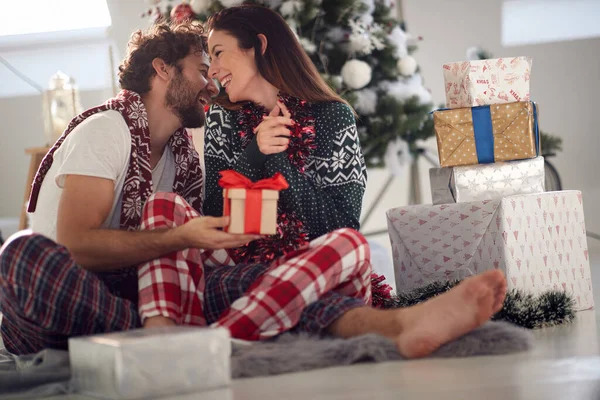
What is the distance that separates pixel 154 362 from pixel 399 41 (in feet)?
9.67

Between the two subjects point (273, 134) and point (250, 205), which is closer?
point (250, 205)

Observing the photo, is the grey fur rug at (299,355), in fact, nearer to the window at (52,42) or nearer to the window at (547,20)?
the window at (547,20)

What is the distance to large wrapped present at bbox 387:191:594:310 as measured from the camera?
82.6 inches

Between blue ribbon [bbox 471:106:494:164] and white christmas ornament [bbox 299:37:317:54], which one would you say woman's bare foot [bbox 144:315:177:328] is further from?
white christmas ornament [bbox 299:37:317:54]

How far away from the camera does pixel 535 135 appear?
2283 mm

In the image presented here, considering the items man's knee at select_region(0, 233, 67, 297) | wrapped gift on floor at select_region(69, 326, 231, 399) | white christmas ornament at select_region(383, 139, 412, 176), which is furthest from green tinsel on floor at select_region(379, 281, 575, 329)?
white christmas ornament at select_region(383, 139, 412, 176)

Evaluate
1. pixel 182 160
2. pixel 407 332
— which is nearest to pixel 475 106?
pixel 182 160

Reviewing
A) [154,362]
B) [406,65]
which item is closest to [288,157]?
[154,362]

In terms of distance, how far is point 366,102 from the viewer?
3.80 meters

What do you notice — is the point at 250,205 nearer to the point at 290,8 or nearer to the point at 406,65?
the point at 290,8

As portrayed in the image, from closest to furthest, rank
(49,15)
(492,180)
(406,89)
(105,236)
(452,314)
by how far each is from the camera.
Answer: (452,314), (105,236), (492,180), (406,89), (49,15)

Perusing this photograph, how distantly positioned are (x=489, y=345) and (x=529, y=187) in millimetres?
859

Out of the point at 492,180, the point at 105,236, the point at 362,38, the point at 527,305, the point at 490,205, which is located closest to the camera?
the point at 105,236

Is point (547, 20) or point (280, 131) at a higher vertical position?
point (547, 20)
